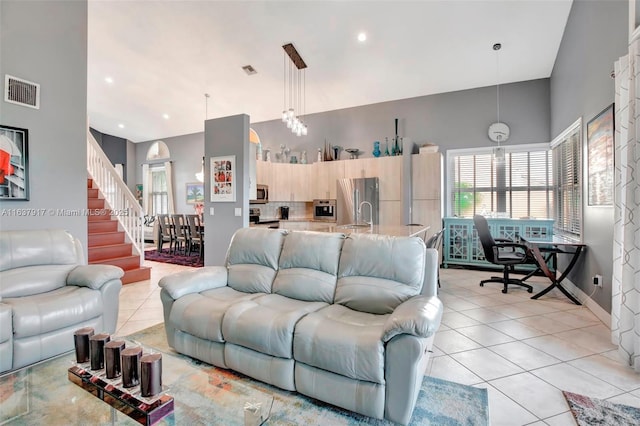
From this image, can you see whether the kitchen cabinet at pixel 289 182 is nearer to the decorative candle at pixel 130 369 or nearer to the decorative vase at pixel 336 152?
the decorative vase at pixel 336 152

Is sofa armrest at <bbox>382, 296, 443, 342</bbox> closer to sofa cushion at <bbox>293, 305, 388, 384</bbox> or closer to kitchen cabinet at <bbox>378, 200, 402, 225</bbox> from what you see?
sofa cushion at <bbox>293, 305, 388, 384</bbox>

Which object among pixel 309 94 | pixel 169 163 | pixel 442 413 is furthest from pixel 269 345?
pixel 169 163

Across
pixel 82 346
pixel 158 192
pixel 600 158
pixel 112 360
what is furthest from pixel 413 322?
pixel 158 192

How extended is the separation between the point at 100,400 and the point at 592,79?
5.03 meters

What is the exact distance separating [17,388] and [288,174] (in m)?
5.54

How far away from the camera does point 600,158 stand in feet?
10.5

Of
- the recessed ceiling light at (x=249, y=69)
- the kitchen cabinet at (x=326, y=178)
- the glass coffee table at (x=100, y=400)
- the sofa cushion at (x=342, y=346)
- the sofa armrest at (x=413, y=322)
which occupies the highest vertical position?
the recessed ceiling light at (x=249, y=69)

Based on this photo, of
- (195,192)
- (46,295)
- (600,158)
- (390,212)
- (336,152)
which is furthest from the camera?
(195,192)

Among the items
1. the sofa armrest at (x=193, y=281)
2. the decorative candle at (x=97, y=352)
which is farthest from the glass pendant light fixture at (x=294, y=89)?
the decorative candle at (x=97, y=352)

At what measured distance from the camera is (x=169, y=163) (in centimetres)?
938

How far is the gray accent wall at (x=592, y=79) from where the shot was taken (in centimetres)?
292

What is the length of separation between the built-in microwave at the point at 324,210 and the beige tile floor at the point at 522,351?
9.86 ft

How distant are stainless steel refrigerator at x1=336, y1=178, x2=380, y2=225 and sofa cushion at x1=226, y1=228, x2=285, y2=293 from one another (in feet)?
10.8

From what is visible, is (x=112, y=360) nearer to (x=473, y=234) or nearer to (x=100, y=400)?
(x=100, y=400)
